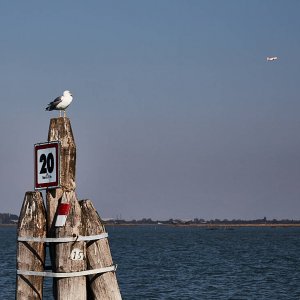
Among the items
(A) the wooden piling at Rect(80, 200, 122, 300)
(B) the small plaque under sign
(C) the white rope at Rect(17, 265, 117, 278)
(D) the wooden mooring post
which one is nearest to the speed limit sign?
(D) the wooden mooring post

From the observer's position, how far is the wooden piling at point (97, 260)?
11305mm

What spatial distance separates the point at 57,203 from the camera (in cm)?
1128

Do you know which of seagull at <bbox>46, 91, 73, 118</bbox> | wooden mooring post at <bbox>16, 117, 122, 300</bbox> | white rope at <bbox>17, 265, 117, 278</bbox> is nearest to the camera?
white rope at <bbox>17, 265, 117, 278</bbox>

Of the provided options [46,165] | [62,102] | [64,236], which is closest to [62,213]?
[64,236]

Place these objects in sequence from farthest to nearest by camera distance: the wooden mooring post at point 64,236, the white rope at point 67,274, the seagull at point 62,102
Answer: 1. the seagull at point 62,102
2. the wooden mooring post at point 64,236
3. the white rope at point 67,274

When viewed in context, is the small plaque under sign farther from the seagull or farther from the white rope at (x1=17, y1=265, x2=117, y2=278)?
the seagull

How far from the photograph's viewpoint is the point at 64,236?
1102cm

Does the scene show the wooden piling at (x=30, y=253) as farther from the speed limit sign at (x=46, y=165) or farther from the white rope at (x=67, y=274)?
the speed limit sign at (x=46, y=165)

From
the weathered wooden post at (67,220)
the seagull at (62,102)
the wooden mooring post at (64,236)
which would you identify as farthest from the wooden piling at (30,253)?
the seagull at (62,102)

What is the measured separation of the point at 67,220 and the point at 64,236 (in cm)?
21

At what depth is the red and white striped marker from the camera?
433 inches

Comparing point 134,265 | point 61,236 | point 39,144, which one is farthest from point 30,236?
point 134,265

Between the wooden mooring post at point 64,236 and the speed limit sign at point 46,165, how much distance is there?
39 millimetres

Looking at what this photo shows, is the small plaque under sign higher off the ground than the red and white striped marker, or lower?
lower
